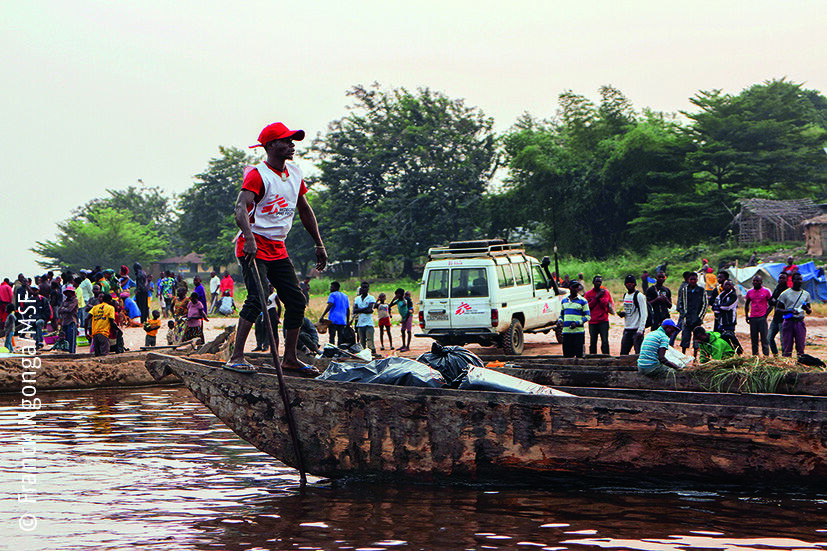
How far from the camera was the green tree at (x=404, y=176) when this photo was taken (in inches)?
2034

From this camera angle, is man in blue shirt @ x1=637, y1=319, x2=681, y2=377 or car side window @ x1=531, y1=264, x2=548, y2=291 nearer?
man in blue shirt @ x1=637, y1=319, x2=681, y2=377

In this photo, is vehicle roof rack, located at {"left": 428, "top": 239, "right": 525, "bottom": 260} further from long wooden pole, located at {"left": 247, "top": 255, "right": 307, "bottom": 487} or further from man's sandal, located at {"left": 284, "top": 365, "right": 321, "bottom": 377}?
long wooden pole, located at {"left": 247, "top": 255, "right": 307, "bottom": 487}

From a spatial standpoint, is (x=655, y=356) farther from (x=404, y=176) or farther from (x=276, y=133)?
(x=404, y=176)

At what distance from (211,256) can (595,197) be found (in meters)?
30.6

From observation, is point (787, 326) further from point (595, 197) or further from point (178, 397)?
point (595, 197)

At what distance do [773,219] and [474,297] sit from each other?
26.7 meters

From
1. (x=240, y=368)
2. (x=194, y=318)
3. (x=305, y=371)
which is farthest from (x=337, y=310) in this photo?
(x=240, y=368)

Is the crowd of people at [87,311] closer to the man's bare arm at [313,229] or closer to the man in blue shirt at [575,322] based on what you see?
the man in blue shirt at [575,322]

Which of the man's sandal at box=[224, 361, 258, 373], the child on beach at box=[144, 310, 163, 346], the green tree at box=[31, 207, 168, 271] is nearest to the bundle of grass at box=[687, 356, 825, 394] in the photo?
the man's sandal at box=[224, 361, 258, 373]

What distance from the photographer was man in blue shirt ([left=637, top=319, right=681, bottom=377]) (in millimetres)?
9773

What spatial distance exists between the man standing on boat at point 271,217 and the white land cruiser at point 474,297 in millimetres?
9332

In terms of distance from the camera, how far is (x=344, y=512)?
21.7ft

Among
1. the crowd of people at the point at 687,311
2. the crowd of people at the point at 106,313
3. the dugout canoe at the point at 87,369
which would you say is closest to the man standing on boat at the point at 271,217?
the crowd of people at the point at 687,311

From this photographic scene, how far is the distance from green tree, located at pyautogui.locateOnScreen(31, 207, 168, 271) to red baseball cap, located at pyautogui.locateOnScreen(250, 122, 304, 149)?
7411cm
